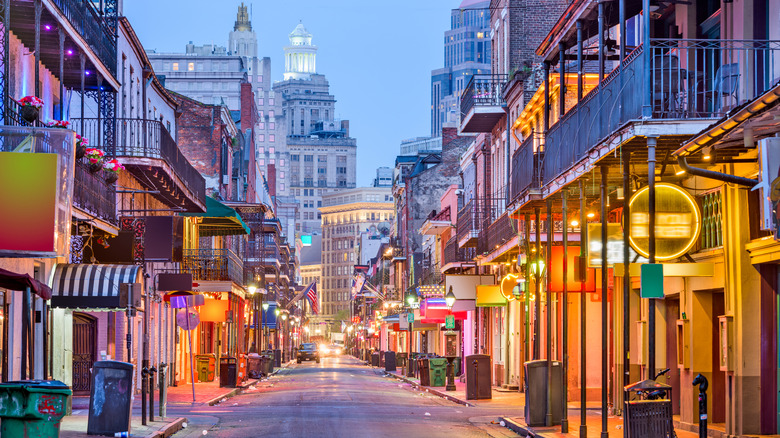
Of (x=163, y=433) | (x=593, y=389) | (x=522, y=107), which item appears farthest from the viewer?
(x=522, y=107)

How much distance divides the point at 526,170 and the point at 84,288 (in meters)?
8.72

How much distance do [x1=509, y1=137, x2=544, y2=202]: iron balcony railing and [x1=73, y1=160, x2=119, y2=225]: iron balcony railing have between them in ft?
27.6

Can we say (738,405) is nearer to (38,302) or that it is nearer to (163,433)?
(163,433)

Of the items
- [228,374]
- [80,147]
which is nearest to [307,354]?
[228,374]

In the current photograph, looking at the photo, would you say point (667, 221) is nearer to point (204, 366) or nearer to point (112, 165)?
point (112, 165)

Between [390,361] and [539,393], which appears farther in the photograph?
[390,361]

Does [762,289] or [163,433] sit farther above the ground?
[762,289]

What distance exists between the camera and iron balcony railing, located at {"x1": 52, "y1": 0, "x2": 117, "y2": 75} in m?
21.2

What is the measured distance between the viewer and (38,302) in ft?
67.2

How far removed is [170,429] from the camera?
19.4 meters

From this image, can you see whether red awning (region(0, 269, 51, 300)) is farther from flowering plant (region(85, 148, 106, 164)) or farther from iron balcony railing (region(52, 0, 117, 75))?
flowering plant (region(85, 148, 106, 164))

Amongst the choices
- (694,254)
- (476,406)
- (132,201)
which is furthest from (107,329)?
(694,254)

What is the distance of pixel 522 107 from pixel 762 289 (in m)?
19.1

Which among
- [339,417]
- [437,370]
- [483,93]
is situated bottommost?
[437,370]
